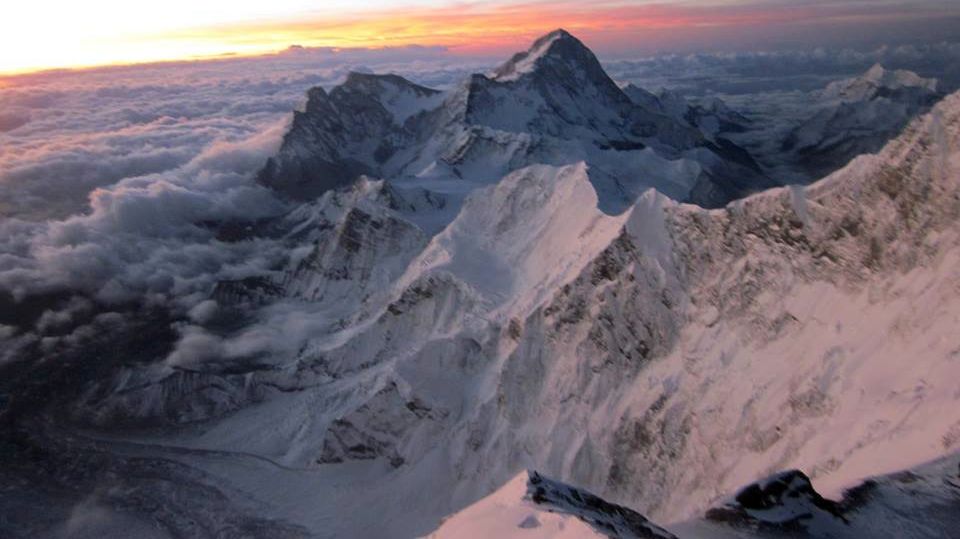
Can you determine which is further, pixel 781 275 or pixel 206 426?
pixel 206 426

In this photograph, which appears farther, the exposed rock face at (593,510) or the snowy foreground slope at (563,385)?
the snowy foreground slope at (563,385)

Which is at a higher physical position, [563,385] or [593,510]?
[593,510]

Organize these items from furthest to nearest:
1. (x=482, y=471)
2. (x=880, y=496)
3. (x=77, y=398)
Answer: (x=77, y=398), (x=482, y=471), (x=880, y=496)

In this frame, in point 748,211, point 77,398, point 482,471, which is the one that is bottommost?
point 77,398

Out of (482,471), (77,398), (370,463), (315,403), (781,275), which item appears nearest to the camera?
(781,275)

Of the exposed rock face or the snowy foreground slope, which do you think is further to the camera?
the snowy foreground slope

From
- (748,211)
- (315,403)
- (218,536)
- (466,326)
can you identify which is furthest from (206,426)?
(748,211)

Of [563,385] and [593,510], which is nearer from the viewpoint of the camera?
[593,510]

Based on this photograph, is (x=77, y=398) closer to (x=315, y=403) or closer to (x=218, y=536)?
(x=315, y=403)
